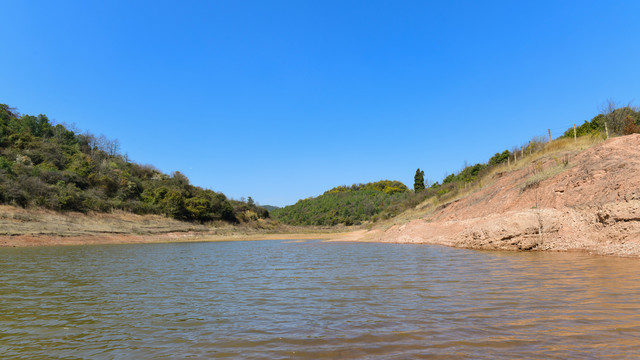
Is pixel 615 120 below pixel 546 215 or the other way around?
the other way around

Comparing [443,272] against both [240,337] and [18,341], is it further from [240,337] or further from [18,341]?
[18,341]

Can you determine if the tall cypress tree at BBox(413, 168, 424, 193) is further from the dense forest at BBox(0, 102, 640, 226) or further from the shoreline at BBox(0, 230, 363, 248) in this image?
the shoreline at BBox(0, 230, 363, 248)

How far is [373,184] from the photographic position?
476 feet

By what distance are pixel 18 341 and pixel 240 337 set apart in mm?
3593

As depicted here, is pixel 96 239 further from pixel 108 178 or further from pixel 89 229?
pixel 108 178

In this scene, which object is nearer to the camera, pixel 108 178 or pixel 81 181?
pixel 81 181

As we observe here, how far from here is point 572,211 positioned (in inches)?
657

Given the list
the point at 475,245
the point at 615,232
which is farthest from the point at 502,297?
the point at 475,245

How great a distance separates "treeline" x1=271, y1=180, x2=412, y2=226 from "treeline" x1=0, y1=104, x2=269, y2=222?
1205 inches

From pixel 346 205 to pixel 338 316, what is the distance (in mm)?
110802

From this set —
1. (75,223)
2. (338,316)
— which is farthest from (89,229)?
(338,316)

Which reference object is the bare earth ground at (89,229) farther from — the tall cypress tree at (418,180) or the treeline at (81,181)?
the tall cypress tree at (418,180)

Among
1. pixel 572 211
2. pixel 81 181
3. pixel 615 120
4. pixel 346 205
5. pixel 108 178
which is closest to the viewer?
pixel 572 211

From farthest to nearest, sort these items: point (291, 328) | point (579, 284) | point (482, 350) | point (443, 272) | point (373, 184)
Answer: point (373, 184), point (443, 272), point (579, 284), point (291, 328), point (482, 350)
